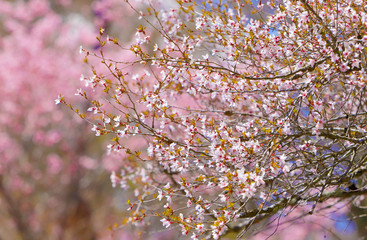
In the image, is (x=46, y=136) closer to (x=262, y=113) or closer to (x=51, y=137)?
(x=51, y=137)

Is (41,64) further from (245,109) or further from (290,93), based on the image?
(290,93)

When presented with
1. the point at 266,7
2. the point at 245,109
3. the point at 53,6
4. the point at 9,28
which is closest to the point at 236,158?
the point at 245,109

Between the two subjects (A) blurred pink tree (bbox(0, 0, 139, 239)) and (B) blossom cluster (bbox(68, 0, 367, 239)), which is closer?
(B) blossom cluster (bbox(68, 0, 367, 239))

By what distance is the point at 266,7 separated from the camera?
5227 mm

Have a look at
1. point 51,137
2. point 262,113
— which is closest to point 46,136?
point 51,137

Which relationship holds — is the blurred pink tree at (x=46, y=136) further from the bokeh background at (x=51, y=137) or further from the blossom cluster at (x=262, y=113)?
the blossom cluster at (x=262, y=113)

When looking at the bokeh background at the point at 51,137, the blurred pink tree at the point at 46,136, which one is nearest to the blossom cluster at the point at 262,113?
the bokeh background at the point at 51,137

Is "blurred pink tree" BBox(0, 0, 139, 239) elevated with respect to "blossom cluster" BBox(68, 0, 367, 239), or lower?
elevated

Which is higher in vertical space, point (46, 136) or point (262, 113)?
point (46, 136)

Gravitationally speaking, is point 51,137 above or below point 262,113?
above

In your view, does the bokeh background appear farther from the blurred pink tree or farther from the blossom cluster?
the blossom cluster

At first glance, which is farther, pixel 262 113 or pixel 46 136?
pixel 46 136

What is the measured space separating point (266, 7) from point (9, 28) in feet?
46.5

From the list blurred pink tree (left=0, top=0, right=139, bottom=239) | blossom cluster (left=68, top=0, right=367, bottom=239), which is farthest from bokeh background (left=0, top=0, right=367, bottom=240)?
blossom cluster (left=68, top=0, right=367, bottom=239)
